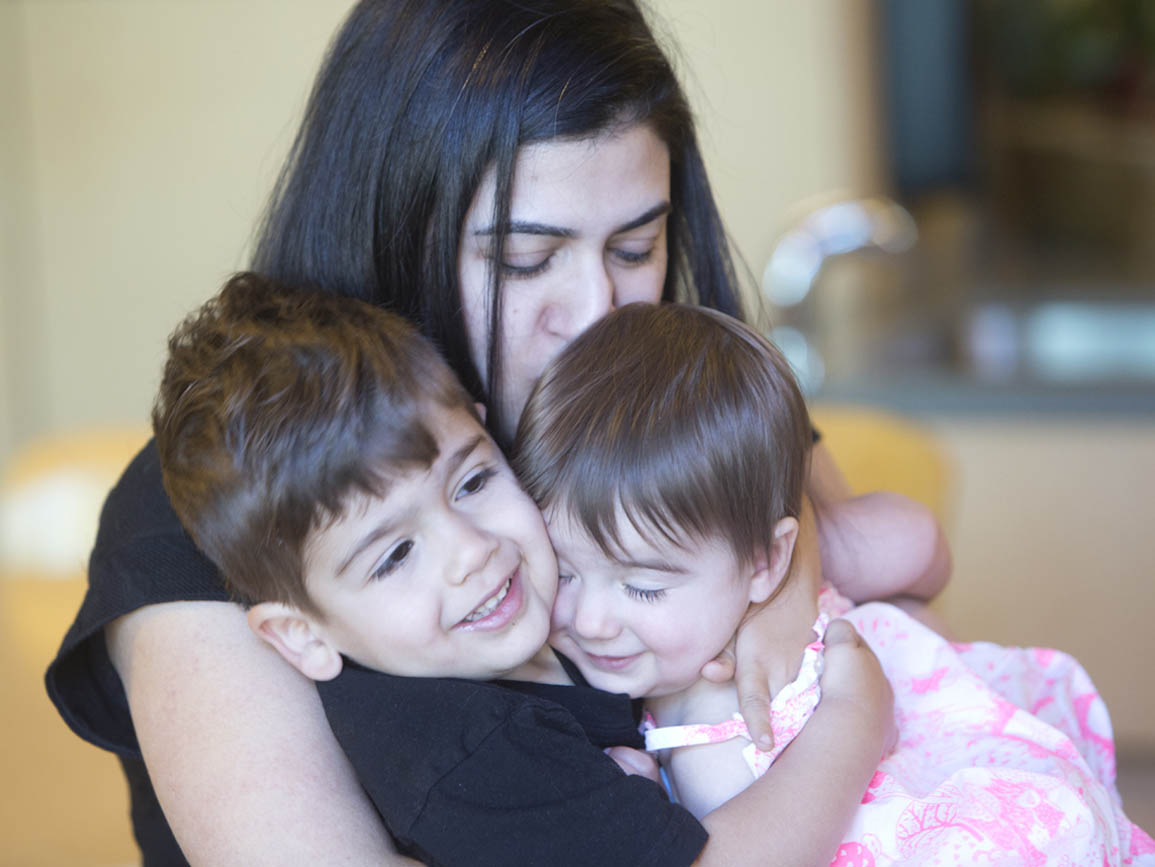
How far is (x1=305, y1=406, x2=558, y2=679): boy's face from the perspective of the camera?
0.98 metres

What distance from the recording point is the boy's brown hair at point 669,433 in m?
1.06

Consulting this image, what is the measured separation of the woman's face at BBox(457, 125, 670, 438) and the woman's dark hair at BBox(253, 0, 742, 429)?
0.04 feet

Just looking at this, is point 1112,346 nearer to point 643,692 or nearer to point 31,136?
point 643,692

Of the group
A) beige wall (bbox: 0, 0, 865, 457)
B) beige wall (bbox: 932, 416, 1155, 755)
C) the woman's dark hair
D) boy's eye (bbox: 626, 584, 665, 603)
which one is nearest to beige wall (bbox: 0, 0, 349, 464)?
beige wall (bbox: 0, 0, 865, 457)

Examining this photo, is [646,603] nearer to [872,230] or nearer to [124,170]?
[872,230]

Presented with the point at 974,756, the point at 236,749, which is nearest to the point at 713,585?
the point at 974,756

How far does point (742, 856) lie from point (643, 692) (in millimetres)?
194

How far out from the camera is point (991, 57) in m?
3.37

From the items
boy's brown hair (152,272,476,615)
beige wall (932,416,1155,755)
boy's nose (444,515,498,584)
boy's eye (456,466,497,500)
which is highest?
boy's brown hair (152,272,476,615)

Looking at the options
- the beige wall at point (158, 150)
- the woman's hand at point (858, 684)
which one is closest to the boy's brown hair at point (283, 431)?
the woman's hand at point (858, 684)

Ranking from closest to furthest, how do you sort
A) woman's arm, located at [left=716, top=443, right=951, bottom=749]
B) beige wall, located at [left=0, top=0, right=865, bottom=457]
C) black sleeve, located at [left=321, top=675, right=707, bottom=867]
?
black sleeve, located at [left=321, top=675, right=707, bottom=867] → woman's arm, located at [left=716, top=443, right=951, bottom=749] → beige wall, located at [left=0, top=0, right=865, bottom=457]

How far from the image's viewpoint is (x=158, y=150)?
348 cm

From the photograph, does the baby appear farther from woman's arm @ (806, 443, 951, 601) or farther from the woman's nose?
woman's arm @ (806, 443, 951, 601)

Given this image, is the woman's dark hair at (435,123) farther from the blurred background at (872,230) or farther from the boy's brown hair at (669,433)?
the blurred background at (872,230)
